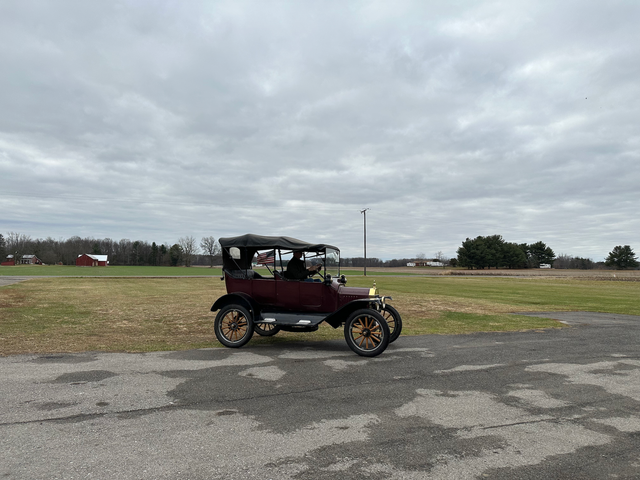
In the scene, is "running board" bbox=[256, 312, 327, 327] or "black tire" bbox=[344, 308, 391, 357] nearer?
"black tire" bbox=[344, 308, 391, 357]

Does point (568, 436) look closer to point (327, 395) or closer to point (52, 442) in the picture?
point (327, 395)

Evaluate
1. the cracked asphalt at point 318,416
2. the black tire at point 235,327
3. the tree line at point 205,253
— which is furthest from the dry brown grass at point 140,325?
the tree line at point 205,253

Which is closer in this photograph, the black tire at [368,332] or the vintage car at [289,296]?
the black tire at [368,332]

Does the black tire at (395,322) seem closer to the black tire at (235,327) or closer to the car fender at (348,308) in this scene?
the car fender at (348,308)

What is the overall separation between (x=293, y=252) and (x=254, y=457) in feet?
17.0

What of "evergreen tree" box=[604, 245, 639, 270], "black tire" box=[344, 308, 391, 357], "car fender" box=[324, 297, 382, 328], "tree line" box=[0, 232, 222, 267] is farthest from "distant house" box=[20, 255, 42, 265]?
"evergreen tree" box=[604, 245, 639, 270]

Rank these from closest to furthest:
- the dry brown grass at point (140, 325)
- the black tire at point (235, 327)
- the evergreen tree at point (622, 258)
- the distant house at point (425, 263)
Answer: the black tire at point (235, 327), the dry brown grass at point (140, 325), the evergreen tree at point (622, 258), the distant house at point (425, 263)

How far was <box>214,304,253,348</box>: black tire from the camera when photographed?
8039mm

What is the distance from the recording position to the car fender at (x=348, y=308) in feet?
25.3

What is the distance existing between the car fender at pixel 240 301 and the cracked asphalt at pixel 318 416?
3.26ft

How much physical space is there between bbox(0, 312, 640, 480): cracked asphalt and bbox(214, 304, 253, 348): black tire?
55 centimetres

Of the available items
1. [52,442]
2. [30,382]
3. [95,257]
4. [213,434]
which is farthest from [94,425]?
[95,257]

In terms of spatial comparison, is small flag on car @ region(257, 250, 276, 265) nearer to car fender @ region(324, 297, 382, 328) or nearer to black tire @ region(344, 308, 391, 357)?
→ car fender @ region(324, 297, 382, 328)

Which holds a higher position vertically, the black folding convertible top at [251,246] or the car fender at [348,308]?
the black folding convertible top at [251,246]
